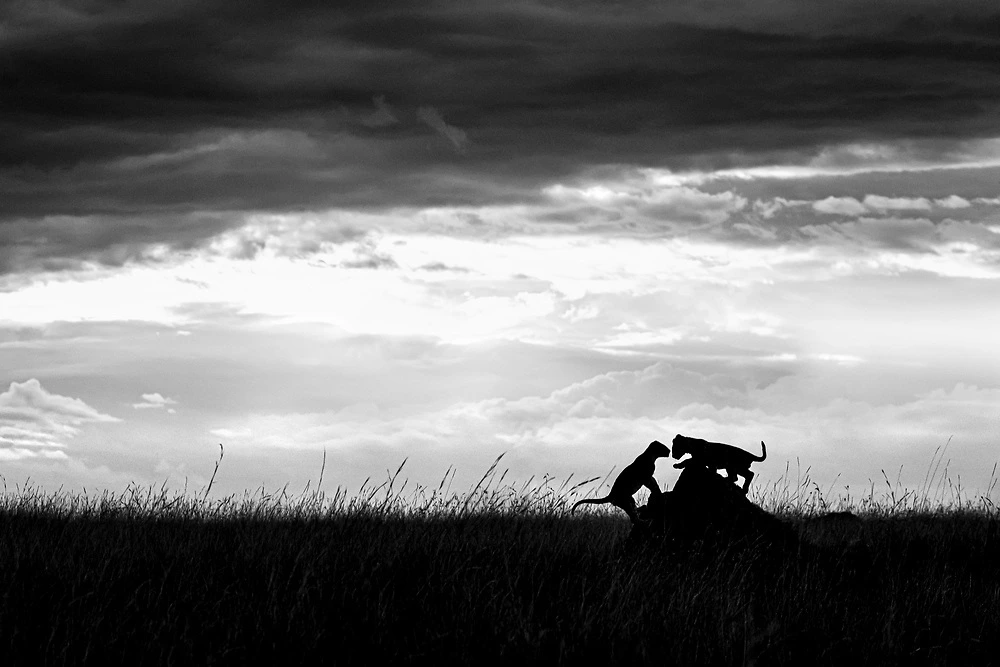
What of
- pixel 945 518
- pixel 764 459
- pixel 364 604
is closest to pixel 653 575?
pixel 764 459

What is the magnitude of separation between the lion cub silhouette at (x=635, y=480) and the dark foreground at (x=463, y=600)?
1.37 feet

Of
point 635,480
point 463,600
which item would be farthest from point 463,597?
point 635,480

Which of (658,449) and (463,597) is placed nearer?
(463,597)

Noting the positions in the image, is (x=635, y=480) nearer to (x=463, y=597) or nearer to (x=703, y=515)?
(x=703, y=515)

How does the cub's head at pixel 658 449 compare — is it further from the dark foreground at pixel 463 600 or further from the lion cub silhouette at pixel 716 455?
the dark foreground at pixel 463 600

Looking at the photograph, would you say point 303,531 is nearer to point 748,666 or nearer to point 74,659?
point 74,659

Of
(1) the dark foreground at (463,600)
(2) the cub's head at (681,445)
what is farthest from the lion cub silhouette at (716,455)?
(1) the dark foreground at (463,600)

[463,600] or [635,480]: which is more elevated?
[635,480]

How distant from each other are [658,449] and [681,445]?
20cm

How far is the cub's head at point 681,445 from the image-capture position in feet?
25.8

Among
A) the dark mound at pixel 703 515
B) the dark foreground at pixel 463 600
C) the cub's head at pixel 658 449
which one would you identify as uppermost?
the cub's head at pixel 658 449

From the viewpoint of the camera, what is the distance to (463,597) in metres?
6.00

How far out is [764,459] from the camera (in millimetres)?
7684

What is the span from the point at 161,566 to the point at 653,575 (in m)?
3.58
